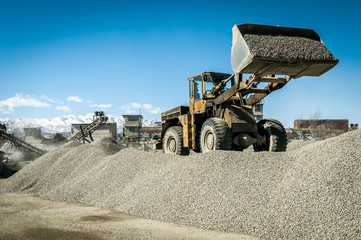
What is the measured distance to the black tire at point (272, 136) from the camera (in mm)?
8109

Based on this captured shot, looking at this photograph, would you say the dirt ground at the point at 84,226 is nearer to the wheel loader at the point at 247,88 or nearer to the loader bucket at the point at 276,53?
the wheel loader at the point at 247,88

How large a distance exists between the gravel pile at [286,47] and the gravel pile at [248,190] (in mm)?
1928

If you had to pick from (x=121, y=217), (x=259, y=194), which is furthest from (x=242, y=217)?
(x=121, y=217)

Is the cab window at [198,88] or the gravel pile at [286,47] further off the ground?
the gravel pile at [286,47]

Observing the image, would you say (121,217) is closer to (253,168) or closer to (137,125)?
(253,168)

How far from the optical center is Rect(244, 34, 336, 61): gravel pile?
20.2ft

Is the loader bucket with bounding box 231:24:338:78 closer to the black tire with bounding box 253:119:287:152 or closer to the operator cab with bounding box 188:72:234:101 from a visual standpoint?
the black tire with bounding box 253:119:287:152

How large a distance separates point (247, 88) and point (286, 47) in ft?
4.47

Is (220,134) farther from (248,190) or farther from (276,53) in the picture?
(276,53)

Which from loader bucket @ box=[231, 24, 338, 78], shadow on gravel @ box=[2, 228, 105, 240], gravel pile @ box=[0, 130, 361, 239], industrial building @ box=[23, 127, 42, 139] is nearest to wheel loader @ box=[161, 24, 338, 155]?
loader bucket @ box=[231, 24, 338, 78]

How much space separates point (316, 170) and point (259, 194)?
3.77ft

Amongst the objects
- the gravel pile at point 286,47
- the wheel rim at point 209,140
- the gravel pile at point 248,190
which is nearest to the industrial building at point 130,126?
the gravel pile at point 248,190

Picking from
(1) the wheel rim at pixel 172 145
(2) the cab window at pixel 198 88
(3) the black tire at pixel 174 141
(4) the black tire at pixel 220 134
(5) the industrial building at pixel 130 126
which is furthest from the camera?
(5) the industrial building at pixel 130 126

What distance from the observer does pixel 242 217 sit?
15.6 ft
